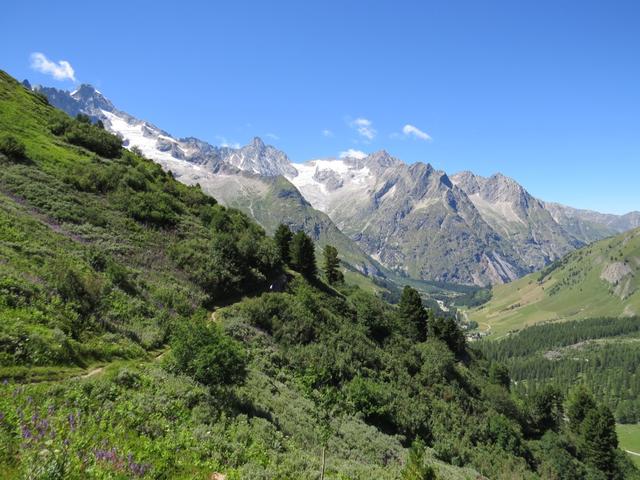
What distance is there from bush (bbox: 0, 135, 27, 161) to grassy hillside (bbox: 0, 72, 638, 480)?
160 mm

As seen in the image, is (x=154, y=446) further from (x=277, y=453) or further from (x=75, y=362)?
(x=75, y=362)

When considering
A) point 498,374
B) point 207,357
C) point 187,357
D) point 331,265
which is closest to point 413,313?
point 331,265

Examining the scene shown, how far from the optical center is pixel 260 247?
5134 centimetres

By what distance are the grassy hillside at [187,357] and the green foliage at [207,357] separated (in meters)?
0.11

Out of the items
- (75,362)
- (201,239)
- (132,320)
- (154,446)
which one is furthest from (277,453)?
(201,239)

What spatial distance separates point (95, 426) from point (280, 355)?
23.9m

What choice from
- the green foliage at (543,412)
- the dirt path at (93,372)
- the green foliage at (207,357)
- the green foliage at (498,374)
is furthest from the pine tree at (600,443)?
the dirt path at (93,372)

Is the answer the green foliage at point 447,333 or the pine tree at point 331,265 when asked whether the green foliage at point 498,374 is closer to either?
the green foliage at point 447,333

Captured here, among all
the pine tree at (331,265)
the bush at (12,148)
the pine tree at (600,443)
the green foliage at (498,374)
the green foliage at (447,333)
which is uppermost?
the bush at (12,148)

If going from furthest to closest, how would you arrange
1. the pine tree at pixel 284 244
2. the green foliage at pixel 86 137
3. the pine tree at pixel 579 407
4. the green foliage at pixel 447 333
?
the pine tree at pixel 579 407 < the green foliage at pixel 447 333 < the green foliage at pixel 86 137 < the pine tree at pixel 284 244

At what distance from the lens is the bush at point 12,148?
44.0 m

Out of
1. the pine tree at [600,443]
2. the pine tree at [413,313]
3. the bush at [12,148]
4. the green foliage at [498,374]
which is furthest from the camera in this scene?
the green foliage at [498,374]

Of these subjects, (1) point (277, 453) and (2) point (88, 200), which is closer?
(1) point (277, 453)

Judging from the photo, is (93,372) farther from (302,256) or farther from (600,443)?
(600,443)
